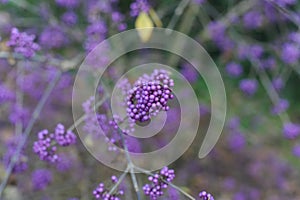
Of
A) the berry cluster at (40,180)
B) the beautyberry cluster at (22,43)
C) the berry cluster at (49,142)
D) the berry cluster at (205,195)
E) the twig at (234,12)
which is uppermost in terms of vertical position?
the twig at (234,12)

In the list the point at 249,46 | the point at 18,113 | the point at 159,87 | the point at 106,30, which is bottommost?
the point at 159,87

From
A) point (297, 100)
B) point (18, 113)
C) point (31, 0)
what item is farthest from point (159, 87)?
point (31, 0)

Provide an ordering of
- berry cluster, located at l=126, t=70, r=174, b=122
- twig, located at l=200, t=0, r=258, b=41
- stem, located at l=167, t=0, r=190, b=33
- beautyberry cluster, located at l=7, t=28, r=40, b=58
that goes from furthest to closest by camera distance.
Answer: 1. twig, located at l=200, t=0, r=258, b=41
2. stem, located at l=167, t=0, r=190, b=33
3. beautyberry cluster, located at l=7, t=28, r=40, b=58
4. berry cluster, located at l=126, t=70, r=174, b=122

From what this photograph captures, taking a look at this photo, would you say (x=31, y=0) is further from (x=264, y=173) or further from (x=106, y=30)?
(x=264, y=173)

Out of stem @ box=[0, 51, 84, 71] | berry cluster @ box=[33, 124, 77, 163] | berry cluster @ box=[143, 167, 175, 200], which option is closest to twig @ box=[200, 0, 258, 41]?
stem @ box=[0, 51, 84, 71]

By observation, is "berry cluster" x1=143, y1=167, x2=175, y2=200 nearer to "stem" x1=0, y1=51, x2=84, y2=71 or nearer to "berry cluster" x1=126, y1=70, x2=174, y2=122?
"berry cluster" x1=126, y1=70, x2=174, y2=122

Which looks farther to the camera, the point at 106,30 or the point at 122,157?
the point at 106,30

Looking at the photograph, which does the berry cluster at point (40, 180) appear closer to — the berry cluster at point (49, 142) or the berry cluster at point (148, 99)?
the berry cluster at point (49, 142)

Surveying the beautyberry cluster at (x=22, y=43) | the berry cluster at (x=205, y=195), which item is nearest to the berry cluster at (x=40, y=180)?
the beautyberry cluster at (x=22, y=43)

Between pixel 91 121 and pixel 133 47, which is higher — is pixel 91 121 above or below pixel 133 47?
below
